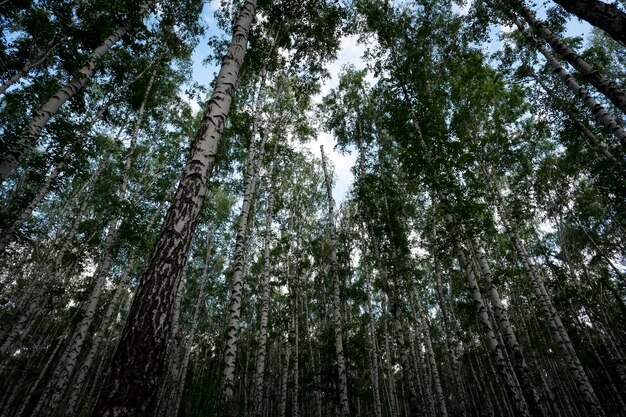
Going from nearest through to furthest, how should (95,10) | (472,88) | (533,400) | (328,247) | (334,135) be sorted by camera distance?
1. (533,400)
2. (95,10)
3. (472,88)
4. (334,135)
5. (328,247)

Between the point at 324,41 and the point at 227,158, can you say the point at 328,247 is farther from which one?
the point at 324,41

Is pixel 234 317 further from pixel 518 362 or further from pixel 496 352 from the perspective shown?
pixel 518 362

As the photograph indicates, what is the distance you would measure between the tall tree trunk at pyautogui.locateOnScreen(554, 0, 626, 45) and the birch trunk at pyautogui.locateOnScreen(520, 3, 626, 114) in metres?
2.50

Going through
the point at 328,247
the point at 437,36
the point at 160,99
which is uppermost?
the point at 437,36

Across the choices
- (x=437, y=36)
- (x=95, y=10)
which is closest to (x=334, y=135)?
(x=437, y=36)

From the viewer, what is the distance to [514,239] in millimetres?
11773

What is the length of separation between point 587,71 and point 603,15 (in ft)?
11.1

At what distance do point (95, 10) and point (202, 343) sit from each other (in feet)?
94.3

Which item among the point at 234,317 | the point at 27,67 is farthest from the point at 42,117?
the point at 234,317

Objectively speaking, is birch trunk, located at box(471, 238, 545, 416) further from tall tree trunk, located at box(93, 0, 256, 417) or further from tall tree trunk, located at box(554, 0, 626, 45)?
tall tree trunk, located at box(93, 0, 256, 417)

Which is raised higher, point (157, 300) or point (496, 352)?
point (496, 352)

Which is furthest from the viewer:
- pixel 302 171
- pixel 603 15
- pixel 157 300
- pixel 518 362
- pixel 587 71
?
pixel 302 171

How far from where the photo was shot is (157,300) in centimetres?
304

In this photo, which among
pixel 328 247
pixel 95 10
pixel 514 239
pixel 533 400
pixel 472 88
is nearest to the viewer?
pixel 533 400
